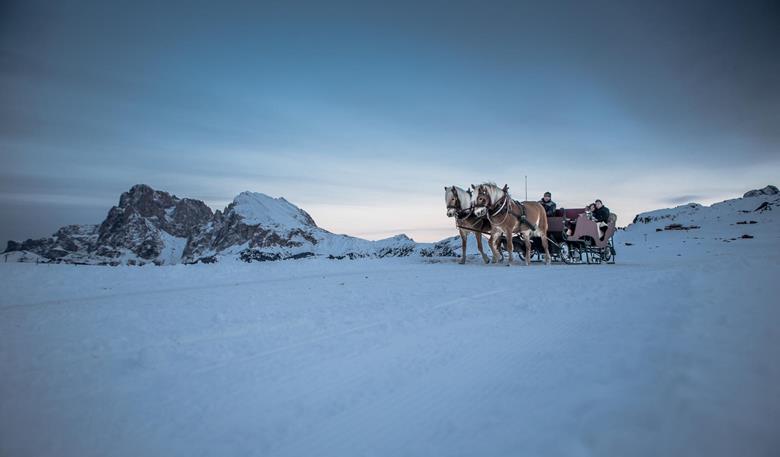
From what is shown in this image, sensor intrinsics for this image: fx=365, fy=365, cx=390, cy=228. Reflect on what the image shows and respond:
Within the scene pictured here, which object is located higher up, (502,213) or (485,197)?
(485,197)

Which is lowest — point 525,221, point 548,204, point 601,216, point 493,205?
point 525,221

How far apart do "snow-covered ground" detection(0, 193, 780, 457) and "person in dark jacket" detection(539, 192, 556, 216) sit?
10.9m

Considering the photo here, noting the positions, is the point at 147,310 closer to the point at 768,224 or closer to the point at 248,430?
the point at 248,430

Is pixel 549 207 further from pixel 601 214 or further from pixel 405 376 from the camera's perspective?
pixel 405 376

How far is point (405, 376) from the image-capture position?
3377 mm

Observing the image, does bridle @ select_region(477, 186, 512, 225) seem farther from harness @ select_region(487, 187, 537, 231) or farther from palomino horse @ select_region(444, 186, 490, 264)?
palomino horse @ select_region(444, 186, 490, 264)

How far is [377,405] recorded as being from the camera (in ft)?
9.57

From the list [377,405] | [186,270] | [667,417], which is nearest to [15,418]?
[377,405]

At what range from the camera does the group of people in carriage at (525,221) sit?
14062 millimetres

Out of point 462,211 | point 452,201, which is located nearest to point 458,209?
point 462,211

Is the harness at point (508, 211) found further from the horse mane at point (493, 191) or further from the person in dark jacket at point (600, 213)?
the person in dark jacket at point (600, 213)

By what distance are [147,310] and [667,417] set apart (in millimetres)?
6872

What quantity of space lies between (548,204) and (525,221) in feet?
10.6

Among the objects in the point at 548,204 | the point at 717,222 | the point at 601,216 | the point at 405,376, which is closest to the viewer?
the point at 405,376
